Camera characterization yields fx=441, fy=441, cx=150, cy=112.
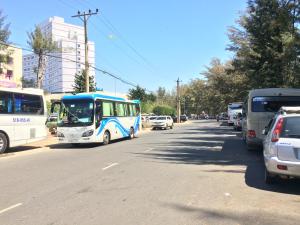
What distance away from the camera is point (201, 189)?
31.5 feet

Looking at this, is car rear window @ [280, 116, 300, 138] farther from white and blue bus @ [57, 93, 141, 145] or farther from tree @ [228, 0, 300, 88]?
tree @ [228, 0, 300, 88]

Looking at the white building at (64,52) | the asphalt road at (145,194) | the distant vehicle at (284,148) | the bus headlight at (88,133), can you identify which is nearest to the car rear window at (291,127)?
the distant vehicle at (284,148)

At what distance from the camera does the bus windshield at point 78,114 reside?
22.5m

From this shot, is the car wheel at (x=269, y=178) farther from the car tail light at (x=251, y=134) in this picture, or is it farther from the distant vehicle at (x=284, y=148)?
the car tail light at (x=251, y=134)

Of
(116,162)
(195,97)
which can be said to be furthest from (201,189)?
(195,97)

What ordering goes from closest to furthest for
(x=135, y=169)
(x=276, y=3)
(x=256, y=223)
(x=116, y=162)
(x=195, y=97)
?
(x=256, y=223) → (x=135, y=169) → (x=116, y=162) → (x=276, y=3) → (x=195, y=97)

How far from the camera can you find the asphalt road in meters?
7.21

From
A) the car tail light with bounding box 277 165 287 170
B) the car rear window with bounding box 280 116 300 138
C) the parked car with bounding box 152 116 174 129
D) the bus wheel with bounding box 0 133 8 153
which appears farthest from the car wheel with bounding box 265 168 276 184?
the parked car with bounding box 152 116 174 129

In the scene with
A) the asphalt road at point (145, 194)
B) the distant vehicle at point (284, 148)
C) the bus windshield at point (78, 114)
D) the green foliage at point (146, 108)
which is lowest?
the asphalt road at point (145, 194)

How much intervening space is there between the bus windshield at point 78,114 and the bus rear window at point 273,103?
8788 millimetres

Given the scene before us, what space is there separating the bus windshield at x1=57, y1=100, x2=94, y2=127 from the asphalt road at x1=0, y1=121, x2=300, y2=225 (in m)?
7.45

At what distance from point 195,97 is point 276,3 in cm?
10627

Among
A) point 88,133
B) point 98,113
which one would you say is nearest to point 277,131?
point 88,133

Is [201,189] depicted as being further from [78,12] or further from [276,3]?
[78,12]
